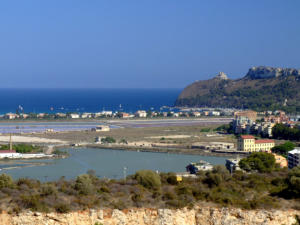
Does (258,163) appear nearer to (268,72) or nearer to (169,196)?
(169,196)

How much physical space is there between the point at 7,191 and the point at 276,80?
7534 cm

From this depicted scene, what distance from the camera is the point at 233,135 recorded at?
4169cm

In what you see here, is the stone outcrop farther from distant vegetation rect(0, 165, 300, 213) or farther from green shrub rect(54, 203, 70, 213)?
green shrub rect(54, 203, 70, 213)

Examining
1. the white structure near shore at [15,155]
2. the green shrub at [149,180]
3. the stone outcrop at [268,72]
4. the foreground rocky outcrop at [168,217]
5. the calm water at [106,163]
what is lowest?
the calm water at [106,163]

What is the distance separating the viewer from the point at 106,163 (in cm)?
2681

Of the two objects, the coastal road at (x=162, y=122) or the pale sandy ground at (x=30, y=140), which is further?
the coastal road at (x=162, y=122)

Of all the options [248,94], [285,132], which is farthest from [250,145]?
[248,94]

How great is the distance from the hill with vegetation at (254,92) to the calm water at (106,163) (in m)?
36.8

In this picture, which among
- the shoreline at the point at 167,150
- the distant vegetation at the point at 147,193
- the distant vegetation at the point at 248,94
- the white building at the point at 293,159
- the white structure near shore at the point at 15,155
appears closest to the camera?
the distant vegetation at the point at 147,193

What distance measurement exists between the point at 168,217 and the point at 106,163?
17.3 m

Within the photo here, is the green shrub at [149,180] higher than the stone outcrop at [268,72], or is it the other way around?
the stone outcrop at [268,72]

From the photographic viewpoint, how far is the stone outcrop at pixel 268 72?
8316 centimetres

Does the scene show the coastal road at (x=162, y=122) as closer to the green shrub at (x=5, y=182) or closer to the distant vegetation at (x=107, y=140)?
the distant vegetation at (x=107, y=140)

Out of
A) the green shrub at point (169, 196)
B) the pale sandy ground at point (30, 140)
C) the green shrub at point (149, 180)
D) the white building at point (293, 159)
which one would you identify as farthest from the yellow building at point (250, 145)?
the green shrub at point (169, 196)
